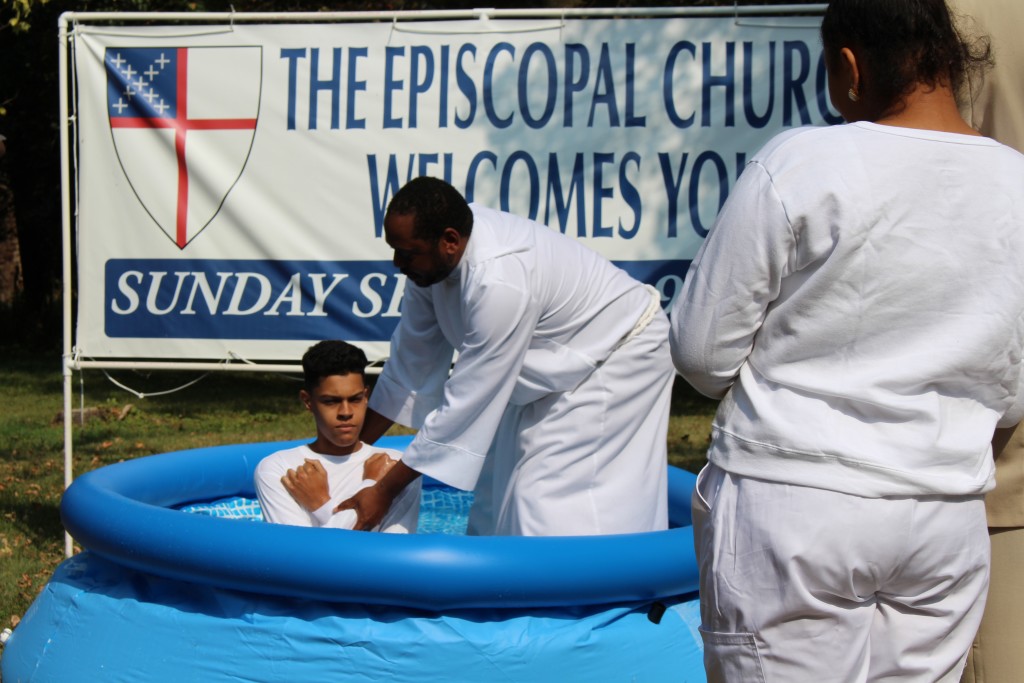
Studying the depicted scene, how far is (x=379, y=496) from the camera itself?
3.68 metres

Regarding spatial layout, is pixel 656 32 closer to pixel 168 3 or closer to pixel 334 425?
pixel 334 425

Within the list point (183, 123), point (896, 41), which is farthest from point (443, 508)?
point (896, 41)

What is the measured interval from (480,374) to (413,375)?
2.46 ft

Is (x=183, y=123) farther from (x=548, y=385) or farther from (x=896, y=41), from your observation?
(x=896, y=41)

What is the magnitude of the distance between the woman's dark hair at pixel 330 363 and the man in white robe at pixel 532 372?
0.67 ft

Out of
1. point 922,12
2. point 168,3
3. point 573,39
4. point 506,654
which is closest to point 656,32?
point 573,39

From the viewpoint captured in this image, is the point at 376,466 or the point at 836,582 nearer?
the point at 836,582

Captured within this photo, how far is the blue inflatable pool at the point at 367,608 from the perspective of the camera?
3.21 meters

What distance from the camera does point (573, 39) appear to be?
588 centimetres

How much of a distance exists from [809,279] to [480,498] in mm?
2689

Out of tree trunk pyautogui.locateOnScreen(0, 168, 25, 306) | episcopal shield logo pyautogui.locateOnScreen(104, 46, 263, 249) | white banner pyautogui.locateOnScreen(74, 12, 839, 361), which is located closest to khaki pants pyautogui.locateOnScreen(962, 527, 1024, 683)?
white banner pyautogui.locateOnScreen(74, 12, 839, 361)

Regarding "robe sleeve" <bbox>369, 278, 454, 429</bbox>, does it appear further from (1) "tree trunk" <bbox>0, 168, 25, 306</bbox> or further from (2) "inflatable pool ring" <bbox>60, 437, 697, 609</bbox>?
(1) "tree trunk" <bbox>0, 168, 25, 306</bbox>

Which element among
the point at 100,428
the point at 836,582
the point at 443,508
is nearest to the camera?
the point at 836,582

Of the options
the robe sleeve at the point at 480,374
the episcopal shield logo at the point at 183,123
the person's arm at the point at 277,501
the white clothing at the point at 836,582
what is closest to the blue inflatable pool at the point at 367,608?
the robe sleeve at the point at 480,374
